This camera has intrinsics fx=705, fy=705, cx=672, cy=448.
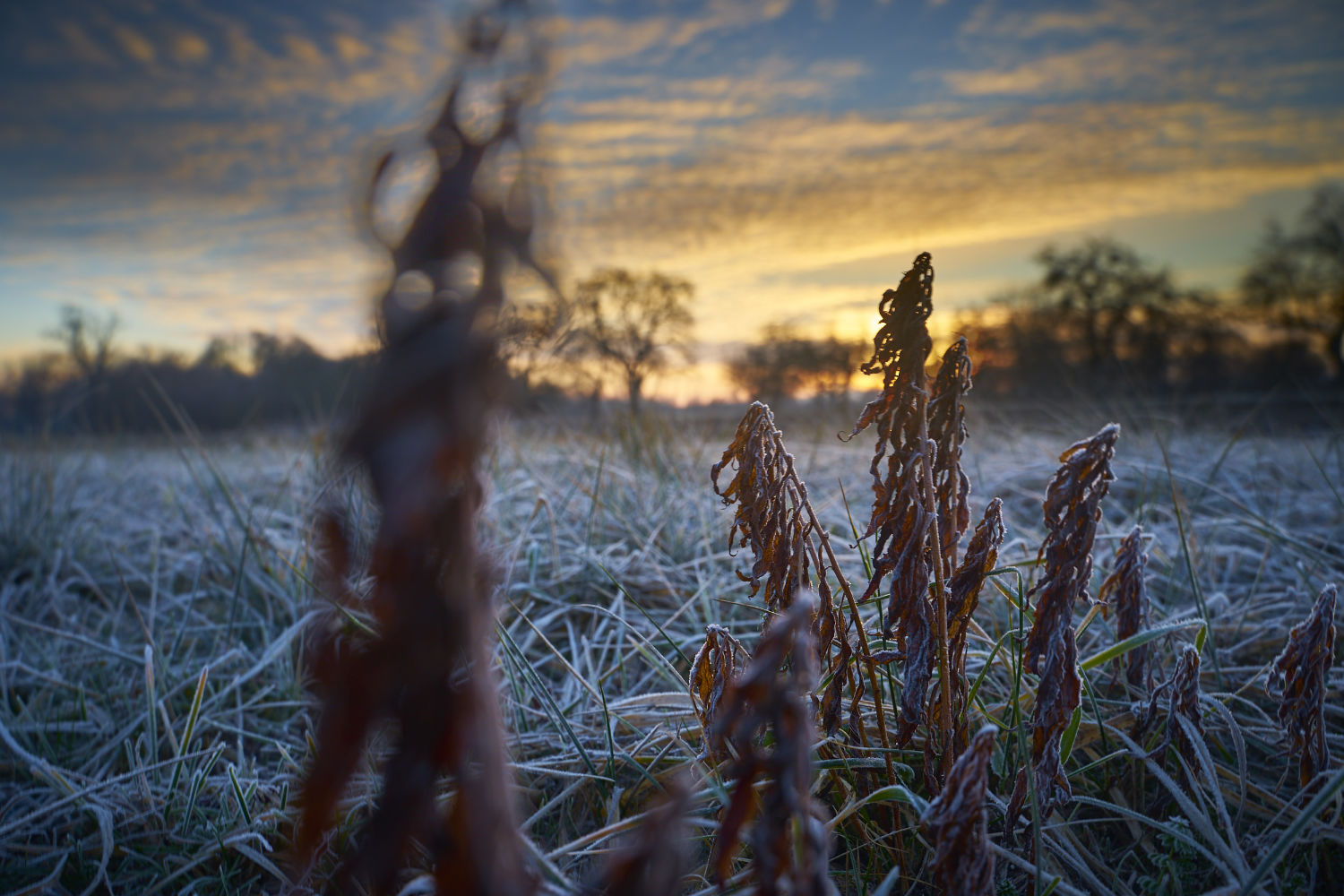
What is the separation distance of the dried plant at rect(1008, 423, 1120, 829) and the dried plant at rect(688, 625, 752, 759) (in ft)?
1.73

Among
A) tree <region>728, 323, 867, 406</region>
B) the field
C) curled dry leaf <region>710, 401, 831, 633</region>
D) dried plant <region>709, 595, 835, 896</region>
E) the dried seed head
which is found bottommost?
the field

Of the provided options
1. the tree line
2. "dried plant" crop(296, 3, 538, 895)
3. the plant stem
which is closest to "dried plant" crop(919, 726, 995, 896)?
the plant stem

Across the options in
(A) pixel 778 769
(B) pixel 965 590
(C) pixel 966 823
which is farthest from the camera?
(B) pixel 965 590

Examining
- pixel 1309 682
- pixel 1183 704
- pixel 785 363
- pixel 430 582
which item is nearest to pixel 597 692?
pixel 1183 704

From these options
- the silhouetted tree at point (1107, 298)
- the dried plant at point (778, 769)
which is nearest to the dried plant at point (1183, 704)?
the dried plant at point (778, 769)

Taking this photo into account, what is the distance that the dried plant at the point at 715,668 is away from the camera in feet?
4.40

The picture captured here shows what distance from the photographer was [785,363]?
75.9 ft

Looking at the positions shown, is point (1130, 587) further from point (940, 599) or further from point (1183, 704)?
point (940, 599)

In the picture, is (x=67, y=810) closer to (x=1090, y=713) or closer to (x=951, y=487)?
(x=951, y=487)

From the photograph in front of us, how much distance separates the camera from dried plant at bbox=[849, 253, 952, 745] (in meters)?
1.19

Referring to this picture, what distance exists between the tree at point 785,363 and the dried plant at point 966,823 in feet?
58.4

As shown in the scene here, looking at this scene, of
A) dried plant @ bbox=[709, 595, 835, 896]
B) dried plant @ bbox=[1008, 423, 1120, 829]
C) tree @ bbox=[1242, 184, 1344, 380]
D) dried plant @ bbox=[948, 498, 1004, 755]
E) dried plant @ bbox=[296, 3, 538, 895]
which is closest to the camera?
dried plant @ bbox=[296, 3, 538, 895]

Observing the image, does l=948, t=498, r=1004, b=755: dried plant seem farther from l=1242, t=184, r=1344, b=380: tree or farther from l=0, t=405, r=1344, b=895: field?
l=1242, t=184, r=1344, b=380: tree

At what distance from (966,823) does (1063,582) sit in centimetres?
44
